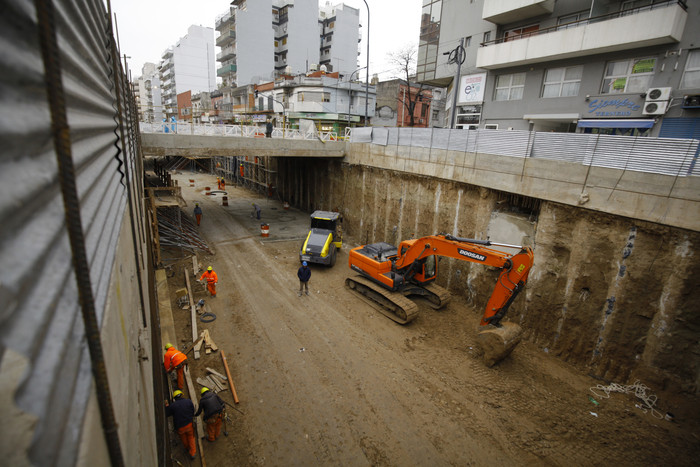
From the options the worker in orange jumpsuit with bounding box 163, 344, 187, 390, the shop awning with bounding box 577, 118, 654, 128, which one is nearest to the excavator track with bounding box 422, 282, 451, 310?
the worker in orange jumpsuit with bounding box 163, 344, 187, 390

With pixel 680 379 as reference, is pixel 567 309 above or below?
above

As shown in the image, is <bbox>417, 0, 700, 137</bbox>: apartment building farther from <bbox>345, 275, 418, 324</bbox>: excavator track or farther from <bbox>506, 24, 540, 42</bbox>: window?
<bbox>345, 275, 418, 324</bbox>: excavator track

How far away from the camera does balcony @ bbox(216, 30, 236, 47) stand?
54459 mm

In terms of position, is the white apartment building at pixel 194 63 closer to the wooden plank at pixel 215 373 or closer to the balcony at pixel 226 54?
the balcony at pixel 226 54

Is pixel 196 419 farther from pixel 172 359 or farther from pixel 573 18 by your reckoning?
pixel 573 18

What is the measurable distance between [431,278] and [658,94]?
12.9 meters

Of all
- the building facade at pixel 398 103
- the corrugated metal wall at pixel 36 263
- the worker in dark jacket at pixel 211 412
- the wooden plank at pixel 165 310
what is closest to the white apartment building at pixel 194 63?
the building facade at pixel 398 103

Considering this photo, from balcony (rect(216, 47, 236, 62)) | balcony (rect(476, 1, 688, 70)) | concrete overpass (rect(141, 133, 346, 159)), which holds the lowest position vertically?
concrete overpass (rect(141, 133, 346, 159))

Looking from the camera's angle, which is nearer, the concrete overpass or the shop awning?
the shop awning

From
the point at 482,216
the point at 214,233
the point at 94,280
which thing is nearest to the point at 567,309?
the point at 482,216

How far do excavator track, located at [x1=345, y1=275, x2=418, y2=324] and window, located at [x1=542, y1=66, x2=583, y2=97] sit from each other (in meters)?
14.6

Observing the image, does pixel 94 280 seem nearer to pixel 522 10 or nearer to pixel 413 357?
pixel 413 357

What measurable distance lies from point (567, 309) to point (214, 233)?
17.8 metres

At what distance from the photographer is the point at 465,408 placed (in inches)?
330
